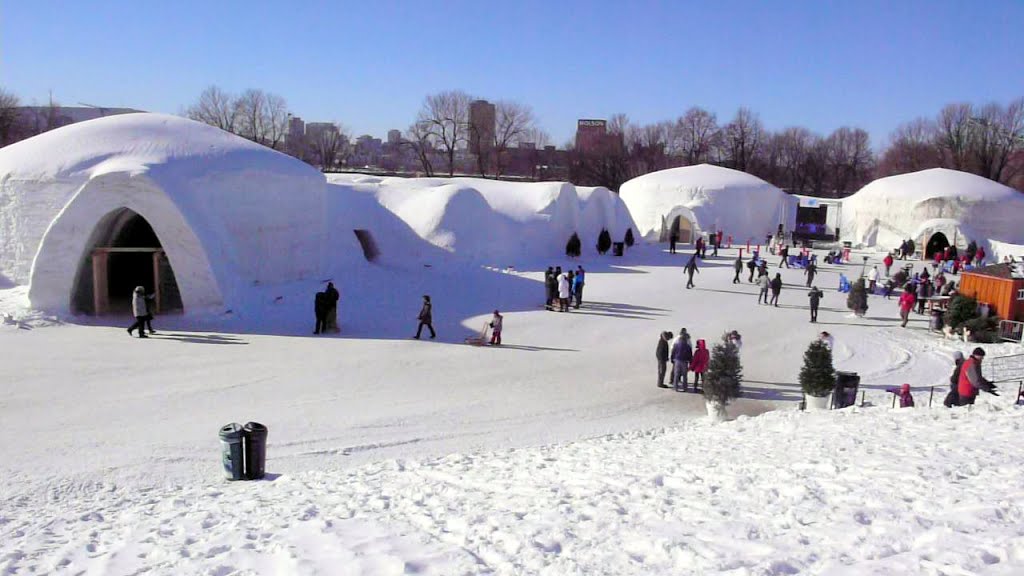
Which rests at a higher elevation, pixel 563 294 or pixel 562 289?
pixel 562 289

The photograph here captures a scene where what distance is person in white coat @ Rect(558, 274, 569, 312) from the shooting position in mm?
18859

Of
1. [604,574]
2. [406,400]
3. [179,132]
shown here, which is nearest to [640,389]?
[406,400]

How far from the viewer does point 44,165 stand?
710 inches

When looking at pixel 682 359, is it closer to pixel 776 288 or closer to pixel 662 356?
pixel 662 356

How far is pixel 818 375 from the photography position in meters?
11.3

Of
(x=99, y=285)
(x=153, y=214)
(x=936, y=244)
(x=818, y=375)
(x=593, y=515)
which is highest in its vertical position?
(x=936, y=244)

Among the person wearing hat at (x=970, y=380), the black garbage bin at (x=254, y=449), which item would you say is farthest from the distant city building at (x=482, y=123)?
the black garbage bin at (x=254, y=449)

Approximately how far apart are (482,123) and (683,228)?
1365 inches

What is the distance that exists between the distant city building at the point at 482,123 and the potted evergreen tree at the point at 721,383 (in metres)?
A: 59.0

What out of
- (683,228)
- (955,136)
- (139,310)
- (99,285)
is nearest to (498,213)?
(683,228)

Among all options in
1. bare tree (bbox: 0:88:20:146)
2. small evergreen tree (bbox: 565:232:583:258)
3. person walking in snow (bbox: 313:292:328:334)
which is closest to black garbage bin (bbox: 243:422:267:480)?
person walking in snow (bbox: 313:292:328:334)

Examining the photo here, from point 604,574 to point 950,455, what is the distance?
14.0 ft

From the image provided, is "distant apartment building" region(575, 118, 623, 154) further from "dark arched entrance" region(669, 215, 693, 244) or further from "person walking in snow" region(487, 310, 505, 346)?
"person walking in snow" region(487, 310, 505, 346)

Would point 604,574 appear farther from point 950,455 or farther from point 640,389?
point 640,389
